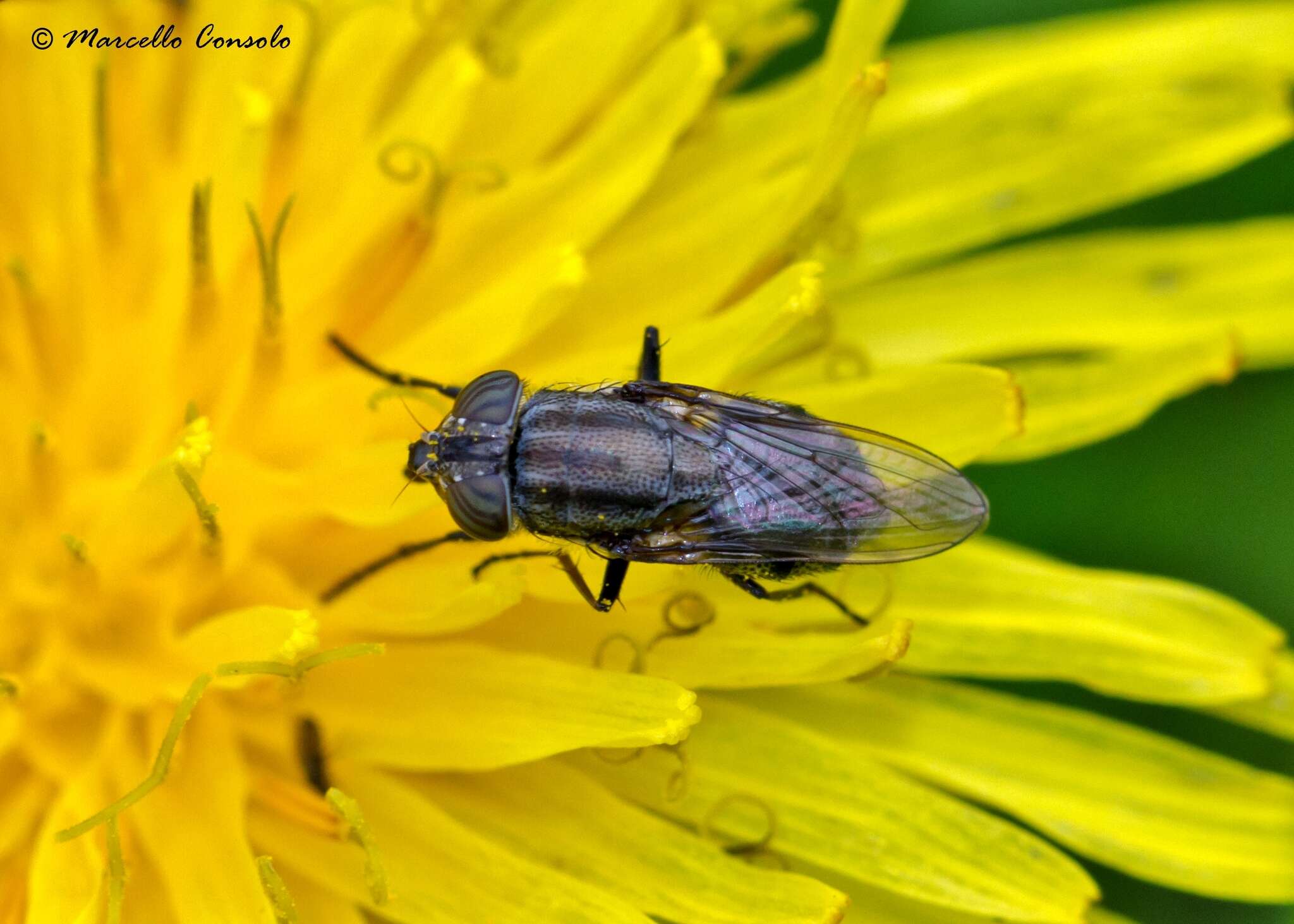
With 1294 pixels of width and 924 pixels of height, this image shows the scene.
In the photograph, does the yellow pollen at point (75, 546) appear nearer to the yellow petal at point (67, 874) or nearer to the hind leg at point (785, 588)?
the yellow petal at point (67, 874)

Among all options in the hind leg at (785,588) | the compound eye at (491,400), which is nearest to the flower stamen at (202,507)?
the compound eye at (491,400)

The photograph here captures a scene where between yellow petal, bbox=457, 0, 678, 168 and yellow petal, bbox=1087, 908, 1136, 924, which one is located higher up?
yellow petal, bbox=457, 0, 678, 168

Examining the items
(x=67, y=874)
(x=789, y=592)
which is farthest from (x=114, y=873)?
(x=789, y=592)

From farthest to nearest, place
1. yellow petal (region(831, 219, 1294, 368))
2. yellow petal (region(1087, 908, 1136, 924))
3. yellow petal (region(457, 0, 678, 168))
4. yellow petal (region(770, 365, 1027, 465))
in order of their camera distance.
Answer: yellow petal (region(831, 219, 1294, 368))
yellow petal (region(457, 0, 678, 168))
yellow petal (region(1087, 908, 1136, 924))
yellow petal (region(770, 365, 1027, 465))

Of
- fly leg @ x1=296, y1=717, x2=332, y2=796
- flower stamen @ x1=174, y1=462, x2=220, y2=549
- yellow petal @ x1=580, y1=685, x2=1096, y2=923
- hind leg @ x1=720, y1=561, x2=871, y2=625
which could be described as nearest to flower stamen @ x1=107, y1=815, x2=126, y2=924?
fly leg @ x1=296, y1=717, x2=332, y2=796

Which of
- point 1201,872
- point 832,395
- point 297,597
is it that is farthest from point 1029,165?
point 297,597

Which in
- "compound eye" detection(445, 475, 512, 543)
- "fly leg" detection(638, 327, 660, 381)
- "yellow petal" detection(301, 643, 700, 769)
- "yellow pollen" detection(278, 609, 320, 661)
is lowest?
"yellow petal" detection(301, 643, 700, 769)

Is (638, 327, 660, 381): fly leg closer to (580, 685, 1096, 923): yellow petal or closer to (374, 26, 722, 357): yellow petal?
(374, 26, 722, 357): yellow petal

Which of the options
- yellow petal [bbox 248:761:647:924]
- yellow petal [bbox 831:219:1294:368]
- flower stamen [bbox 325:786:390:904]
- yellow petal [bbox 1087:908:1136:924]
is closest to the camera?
flower stamen [bbox 325:786:390:904]

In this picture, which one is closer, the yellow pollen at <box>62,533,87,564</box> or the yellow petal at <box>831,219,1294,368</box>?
the yellow pollen at <box>62,533,87,564</box>
